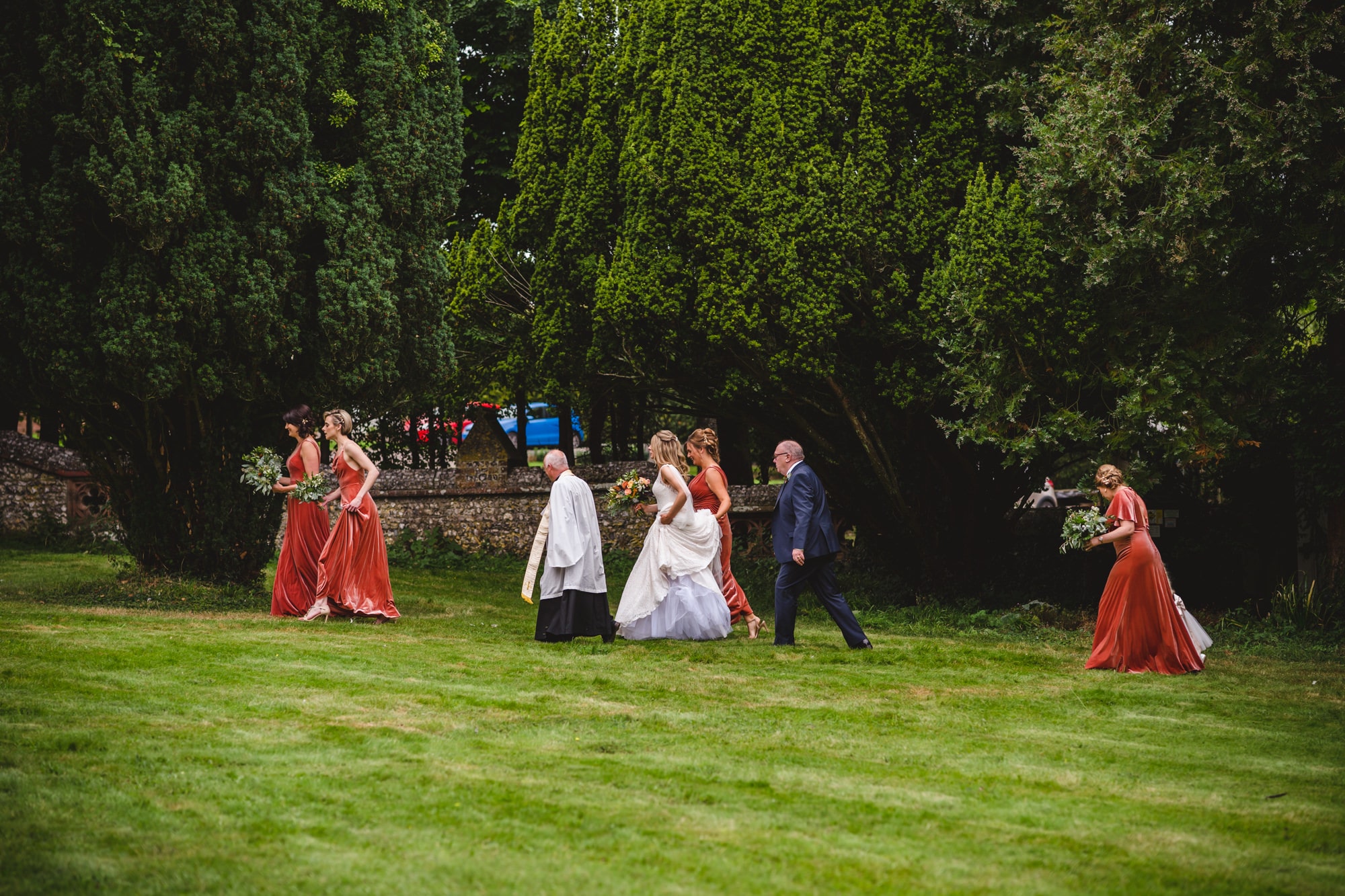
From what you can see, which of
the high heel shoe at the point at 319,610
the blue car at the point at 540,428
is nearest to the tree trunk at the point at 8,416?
the high heel shoe at the point at 319,610

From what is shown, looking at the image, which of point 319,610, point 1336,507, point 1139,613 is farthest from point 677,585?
point 1336,507

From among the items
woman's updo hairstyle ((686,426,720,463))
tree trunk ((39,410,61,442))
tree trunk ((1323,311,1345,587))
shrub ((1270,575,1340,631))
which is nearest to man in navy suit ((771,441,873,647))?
woman's updo hairstyle ((686,426,720,463))

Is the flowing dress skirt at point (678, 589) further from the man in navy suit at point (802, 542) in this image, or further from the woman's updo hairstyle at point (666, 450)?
the man in navy suit at point (802, 542)

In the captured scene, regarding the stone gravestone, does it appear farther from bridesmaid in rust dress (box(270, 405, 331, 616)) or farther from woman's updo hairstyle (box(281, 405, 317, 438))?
woman's updo hairstyle (box(281, 405, 317, 438))

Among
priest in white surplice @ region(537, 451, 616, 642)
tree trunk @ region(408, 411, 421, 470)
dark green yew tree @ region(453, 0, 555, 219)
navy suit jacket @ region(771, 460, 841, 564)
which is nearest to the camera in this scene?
navy suit jacket @ region(771, 460, 841, 564)

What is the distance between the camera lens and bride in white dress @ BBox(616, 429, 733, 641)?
12.1 metres

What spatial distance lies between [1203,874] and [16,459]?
21.3 meters

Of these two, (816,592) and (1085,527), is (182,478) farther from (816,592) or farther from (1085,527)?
(1085,527)

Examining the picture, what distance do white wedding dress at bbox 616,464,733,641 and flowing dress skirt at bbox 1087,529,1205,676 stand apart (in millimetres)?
3629

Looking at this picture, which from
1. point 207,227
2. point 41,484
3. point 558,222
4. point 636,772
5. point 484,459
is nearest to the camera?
point 636,772

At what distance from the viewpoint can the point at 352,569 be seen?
13.0 meters

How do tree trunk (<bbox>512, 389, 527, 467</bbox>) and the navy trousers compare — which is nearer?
the navy trousers

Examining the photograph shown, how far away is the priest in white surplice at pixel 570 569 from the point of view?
38.0 ft

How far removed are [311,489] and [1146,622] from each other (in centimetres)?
822
